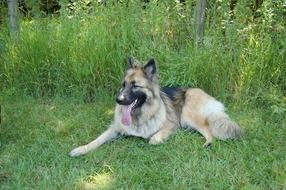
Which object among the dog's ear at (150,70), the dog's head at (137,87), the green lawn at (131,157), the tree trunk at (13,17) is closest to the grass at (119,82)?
the green lawn at (131,157)

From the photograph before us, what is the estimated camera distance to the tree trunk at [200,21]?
16.8ft

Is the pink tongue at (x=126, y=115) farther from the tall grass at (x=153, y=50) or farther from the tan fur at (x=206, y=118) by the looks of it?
the tall grass at (x=153, y=50)

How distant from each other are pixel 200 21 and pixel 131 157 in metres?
2.15

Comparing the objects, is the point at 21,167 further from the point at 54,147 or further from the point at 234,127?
the point at 234,127

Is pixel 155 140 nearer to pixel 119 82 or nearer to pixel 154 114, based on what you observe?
pixel 154 114

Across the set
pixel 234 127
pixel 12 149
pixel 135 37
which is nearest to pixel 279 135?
pixel 234 127

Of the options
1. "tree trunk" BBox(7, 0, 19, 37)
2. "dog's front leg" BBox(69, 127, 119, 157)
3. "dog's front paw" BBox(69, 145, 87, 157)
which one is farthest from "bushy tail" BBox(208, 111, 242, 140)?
"tree trunk" BBox(7, 0, 19, 37)

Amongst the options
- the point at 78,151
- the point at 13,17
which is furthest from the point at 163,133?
the point at 13,17

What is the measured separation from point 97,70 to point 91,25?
638 millimetres

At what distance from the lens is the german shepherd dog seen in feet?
13.1

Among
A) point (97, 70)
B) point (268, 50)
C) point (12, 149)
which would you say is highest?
point (268, 50)

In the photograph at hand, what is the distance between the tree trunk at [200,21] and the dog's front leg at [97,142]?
1684mm

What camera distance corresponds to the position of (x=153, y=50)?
17.2ft

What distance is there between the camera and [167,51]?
17.2 ft
